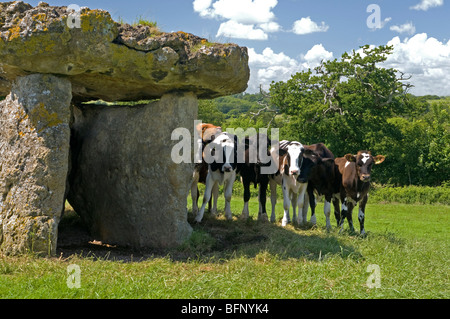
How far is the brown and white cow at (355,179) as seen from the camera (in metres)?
13.1

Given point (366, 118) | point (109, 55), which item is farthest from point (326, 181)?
point (366, 118)

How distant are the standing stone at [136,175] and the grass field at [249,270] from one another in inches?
27.5

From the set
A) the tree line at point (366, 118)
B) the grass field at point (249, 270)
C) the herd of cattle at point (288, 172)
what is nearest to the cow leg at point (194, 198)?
the herd of cattle at point (288, 172)

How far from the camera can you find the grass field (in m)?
6.90

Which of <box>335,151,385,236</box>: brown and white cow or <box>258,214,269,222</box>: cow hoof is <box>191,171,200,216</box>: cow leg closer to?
<box>258,214,269,222</box>: cow hoof

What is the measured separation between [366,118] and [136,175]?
3093cm

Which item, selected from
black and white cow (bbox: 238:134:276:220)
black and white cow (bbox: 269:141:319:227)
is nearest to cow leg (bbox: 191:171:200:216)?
black and white cow (bbox: 238:134:276:220)

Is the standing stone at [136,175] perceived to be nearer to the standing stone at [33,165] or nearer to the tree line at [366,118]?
the standing stone at [33,165]

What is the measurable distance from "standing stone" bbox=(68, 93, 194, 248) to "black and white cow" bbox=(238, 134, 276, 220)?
13.3 feet

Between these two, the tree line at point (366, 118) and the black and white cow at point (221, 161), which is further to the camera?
the tree line at point (366, 118)

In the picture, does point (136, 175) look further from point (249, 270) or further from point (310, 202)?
point (310, 202)
